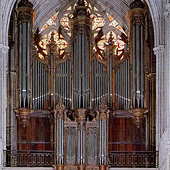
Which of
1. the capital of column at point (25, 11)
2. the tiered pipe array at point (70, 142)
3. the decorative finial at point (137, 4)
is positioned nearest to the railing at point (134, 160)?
the tiered pipe array at point (70, 142)

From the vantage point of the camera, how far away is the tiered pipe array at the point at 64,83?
30.0m

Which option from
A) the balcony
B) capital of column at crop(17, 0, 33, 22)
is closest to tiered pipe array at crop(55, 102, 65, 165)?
the balcony

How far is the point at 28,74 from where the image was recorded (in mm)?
29891

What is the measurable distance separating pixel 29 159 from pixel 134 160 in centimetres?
405

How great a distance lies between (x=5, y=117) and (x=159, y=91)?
18.7 ft

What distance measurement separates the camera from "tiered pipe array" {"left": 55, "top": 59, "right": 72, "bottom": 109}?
2995 centimetres

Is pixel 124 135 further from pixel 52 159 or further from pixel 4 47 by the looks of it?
pixel 4 47

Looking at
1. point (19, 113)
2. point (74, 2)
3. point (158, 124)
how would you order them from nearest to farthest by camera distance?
point (158, 124), point (19, 113), point (74, 2)

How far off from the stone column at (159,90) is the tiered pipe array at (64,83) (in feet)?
13.0

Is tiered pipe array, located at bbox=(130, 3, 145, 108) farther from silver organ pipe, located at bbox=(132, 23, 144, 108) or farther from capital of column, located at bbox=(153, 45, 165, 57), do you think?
capital of column, located at bbox=(153, 45, 165, 57)

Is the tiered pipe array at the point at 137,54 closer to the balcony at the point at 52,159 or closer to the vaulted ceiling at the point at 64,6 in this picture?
the balcony at the point at 52,159

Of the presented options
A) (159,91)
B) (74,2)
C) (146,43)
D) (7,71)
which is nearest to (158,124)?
(159,91)

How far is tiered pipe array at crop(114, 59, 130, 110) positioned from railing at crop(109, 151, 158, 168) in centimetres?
203

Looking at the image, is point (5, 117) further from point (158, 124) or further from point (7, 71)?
point (158, 124)
